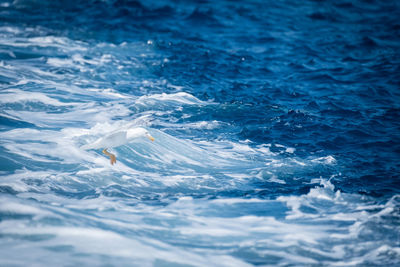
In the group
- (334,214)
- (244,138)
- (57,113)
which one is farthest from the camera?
(57,113)

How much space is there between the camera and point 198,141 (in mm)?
8344

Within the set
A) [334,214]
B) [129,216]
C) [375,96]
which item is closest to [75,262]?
[129,216]

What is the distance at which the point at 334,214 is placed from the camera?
589 centimetres

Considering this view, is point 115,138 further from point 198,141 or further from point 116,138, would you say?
point 198,141

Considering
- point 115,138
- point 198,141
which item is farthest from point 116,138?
point 198,141

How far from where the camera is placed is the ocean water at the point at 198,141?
498 cm

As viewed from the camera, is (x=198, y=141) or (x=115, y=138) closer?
(x=115, y=138)

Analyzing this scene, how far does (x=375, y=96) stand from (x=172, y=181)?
21.3 feet

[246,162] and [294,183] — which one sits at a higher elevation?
[246,162]

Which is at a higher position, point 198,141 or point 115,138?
point 198,141

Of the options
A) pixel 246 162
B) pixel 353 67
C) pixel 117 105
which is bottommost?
pixel 246 162

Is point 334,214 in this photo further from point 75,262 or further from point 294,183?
point 75,262

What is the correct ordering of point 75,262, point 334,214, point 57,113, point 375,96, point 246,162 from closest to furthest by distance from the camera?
point 75,262 < point 334,214 < point 246,162 < point 57,113 < point 375,96

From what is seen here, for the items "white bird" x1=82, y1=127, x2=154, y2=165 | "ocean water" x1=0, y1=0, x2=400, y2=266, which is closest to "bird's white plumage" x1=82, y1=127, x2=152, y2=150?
"white bird" x1=82, y1=127, x2=154, y2=165
